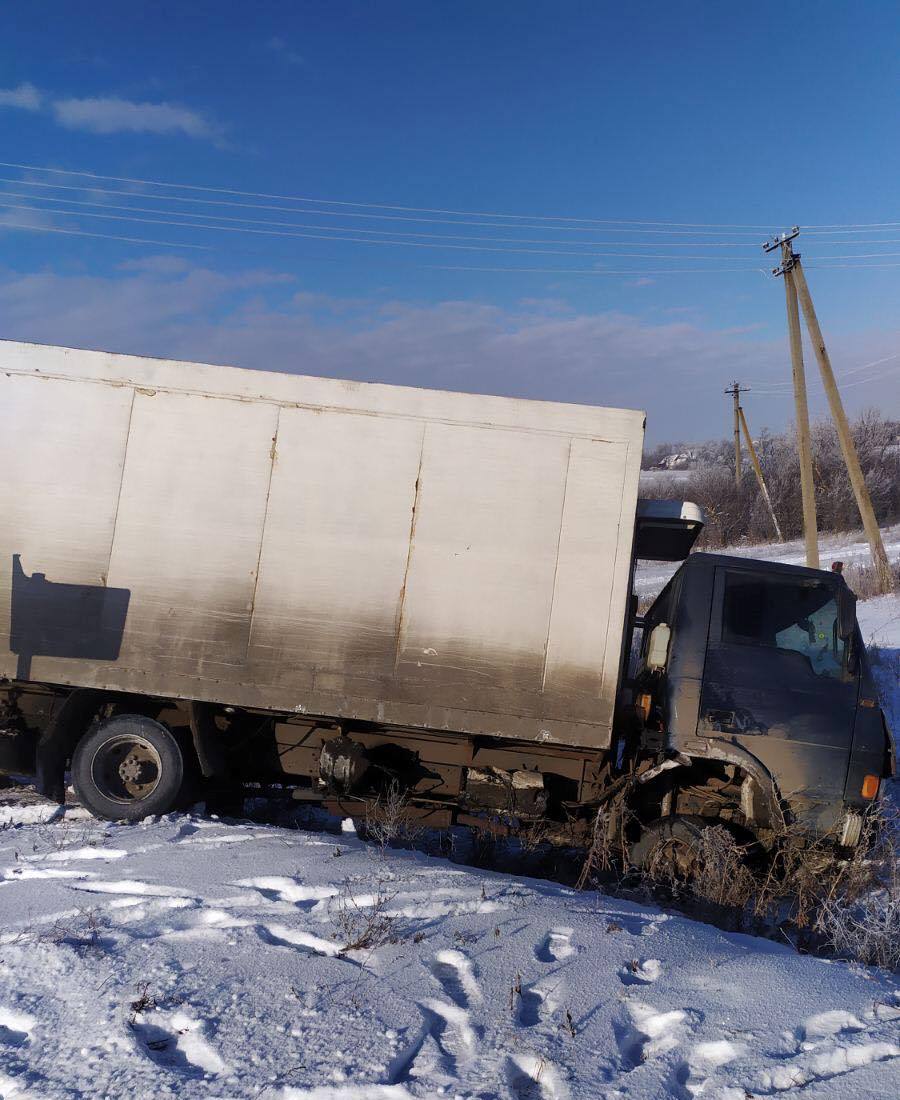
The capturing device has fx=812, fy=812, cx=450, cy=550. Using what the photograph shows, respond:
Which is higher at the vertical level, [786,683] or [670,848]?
[786,683]

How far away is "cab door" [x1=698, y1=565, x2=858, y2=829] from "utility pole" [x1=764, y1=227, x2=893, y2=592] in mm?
10297

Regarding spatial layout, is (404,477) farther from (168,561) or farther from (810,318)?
(810,318)

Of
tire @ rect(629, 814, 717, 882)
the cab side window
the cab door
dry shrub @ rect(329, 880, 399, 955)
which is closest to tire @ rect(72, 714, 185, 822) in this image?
dry shrub @ rect(329, 880, 399, 955)

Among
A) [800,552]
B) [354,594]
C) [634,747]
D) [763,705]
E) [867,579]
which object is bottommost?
[634,747]

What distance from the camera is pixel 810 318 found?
15531mm

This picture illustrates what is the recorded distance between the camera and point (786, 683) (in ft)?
19.4

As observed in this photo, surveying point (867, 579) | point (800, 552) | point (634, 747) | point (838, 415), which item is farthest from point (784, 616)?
point (800, 552)

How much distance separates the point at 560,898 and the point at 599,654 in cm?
176

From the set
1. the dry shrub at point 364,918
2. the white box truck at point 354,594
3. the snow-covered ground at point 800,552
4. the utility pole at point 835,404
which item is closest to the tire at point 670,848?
the white box truck at point 354,594

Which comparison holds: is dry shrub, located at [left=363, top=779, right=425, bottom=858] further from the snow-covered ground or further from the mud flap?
the snow-covered ground

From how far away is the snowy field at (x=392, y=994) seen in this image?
2916 mm

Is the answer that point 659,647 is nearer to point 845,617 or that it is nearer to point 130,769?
point 845,617

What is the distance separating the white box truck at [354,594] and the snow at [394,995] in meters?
1.42

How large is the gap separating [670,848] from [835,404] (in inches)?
481
